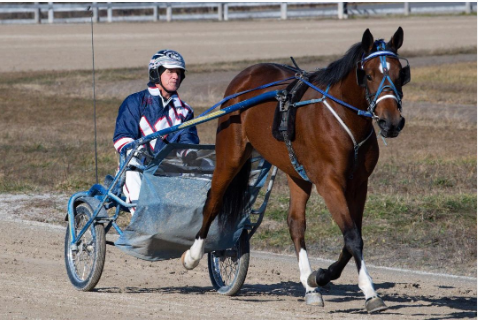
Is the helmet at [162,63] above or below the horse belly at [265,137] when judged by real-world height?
above

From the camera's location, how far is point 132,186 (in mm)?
6691

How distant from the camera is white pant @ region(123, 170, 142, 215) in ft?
21.9

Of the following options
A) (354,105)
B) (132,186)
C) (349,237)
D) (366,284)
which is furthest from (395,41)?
(132,186)

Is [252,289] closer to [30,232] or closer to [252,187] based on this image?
[252,187]

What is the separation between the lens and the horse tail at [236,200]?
6832mm

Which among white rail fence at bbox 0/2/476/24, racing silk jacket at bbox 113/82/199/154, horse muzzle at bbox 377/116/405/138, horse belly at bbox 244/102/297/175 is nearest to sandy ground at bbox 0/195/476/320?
horse belly at bbox 244/102/297/175

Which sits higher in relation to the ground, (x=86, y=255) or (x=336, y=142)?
(x=336, y=142)

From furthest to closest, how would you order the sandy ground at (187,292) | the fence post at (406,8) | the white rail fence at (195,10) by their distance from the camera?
1. the fence post at (406,8)
2. the white rail fence at (195,10)
3. the sandy ground at (187,292)

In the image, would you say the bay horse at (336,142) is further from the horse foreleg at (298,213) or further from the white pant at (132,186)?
the white pant at (132,186)

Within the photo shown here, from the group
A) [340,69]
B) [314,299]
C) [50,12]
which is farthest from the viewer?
[50,12]

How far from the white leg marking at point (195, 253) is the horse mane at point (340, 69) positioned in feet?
4.55

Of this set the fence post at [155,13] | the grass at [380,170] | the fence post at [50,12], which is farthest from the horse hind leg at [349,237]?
the fence post at [155,13]

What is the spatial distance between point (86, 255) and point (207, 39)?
28043mm

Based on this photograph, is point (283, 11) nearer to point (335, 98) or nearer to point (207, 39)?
point (207, 39)
